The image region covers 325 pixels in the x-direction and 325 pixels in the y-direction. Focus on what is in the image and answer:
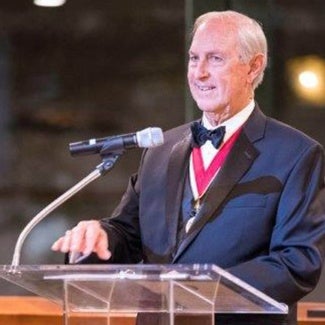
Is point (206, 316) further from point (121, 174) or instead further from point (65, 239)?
point (121, 174)

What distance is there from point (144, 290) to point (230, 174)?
0.51 m

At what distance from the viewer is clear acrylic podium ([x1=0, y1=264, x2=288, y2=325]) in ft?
7.88

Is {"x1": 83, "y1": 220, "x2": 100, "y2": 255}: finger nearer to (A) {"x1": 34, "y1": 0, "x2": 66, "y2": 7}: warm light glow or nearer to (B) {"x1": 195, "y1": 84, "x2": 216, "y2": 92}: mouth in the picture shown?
(B) {"x1": 195, "y1": 84, "x2": 216, "y2": 92}: mouth

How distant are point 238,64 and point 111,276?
2.50ft

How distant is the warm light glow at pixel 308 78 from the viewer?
475 centimetres

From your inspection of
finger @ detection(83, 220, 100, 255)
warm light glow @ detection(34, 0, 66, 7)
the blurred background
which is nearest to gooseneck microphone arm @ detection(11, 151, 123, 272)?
finger @ detection(83, 220, 100, 255)

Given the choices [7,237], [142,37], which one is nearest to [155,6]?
[142,37]

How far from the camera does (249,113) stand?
9.97 ft

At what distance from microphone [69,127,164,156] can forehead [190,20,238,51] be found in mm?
479

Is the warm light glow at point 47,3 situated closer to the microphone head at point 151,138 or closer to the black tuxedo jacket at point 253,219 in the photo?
the black tuxedo jacket at point 253,219

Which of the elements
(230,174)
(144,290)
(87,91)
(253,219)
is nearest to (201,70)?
(230,174)

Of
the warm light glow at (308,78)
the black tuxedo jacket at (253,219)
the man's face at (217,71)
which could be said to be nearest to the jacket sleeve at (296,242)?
the black tuxedo jacket at (253,219)

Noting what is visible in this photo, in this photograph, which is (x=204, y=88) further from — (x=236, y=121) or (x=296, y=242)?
(x=296, y=242)

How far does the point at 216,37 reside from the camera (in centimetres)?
300
